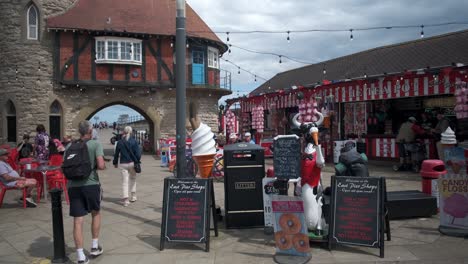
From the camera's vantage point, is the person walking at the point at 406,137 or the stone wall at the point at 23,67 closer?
the person walking at the point at 406,137

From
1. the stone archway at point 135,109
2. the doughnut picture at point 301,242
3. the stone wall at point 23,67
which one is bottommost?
the doughnut picture at point 301,242

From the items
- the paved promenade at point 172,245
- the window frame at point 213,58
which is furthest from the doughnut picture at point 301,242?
the window frame at point 213,58

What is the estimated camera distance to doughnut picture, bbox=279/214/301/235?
14.5 feet

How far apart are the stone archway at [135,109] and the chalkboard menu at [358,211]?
1714 centimetres

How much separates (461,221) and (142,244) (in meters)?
4.56

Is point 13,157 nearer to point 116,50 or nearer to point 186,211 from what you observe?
point 186,211

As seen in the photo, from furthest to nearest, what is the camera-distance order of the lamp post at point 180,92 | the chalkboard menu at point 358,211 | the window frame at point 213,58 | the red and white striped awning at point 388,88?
1. the window frame at point 213,58
2. the red and white striped awning at point 388,88
3. the lamp post at point 180,92
4. the chalkboard menu at point 358,211

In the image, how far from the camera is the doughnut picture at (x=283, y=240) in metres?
4.48

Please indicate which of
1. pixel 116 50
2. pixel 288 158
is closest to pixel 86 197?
pixel 288 158

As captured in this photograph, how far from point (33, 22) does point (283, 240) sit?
758 inches

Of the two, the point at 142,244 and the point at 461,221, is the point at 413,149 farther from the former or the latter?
the point at 142,244

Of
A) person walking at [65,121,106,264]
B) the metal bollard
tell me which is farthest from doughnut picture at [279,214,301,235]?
the metal bollard

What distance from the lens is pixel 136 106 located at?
20750 mm

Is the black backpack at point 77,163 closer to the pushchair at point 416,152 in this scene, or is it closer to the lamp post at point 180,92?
the lamp post at point 180,92
